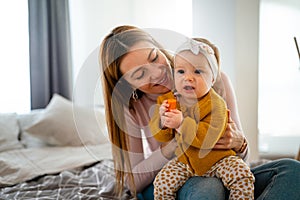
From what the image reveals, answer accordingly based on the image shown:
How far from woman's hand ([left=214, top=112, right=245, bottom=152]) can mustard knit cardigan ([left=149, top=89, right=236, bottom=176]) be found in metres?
0.01

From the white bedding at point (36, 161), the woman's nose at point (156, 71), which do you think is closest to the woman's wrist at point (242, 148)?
the woman's nose at point (156, 71)

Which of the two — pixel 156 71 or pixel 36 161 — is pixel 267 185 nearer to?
pixel 156 71

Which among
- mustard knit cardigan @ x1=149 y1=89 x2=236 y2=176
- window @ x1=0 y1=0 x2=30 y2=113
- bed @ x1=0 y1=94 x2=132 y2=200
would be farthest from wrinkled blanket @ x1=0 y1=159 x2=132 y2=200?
window @ x1=0 y1=0 x2=30 y2=113

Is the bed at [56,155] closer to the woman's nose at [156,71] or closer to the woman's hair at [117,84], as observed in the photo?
the woman's hair at [117,84]

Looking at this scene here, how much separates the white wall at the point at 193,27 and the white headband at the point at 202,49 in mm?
245

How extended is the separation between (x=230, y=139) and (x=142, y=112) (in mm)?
259

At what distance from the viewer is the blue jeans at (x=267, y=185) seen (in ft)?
3.35

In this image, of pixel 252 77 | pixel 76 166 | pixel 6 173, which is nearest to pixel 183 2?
pixel 252 77

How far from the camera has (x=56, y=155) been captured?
2.17m

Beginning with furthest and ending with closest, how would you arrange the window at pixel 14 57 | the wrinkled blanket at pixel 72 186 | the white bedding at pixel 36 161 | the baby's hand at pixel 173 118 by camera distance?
the window at pixel 14 57 → the white bedding at pixel 36 161 → the wrinkled blanket at pixel 72 186 → the baby's hand at pixel 173 118

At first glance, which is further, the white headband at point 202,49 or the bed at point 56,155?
the bed at point 56,155

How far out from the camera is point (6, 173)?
187 cm

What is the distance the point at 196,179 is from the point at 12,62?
220cm

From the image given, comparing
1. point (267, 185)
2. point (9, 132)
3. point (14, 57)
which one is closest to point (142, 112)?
point (267, 185)
